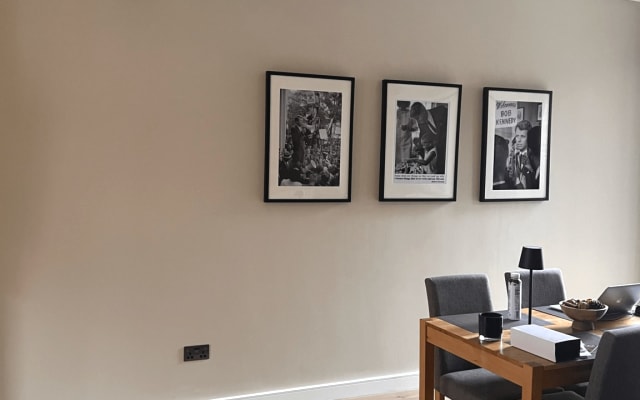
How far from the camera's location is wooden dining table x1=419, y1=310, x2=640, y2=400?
2377 mm

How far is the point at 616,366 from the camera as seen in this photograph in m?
2.25

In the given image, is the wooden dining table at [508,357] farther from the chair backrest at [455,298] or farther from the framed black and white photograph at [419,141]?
the framed black and white photograph at [419,141]

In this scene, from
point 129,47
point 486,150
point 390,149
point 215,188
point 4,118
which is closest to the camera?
point 4,118

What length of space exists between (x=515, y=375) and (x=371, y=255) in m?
1.58

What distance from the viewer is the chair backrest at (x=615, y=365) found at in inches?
88.1

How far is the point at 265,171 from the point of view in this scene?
11.8 feet

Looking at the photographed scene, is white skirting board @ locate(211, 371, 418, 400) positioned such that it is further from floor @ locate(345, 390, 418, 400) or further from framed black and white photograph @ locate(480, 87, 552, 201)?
framed black and white photograph @ locate(480, 87, 552, 201)

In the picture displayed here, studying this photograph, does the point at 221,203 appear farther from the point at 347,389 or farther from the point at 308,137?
the point at 347,389

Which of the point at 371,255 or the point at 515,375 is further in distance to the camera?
the point at 371,255

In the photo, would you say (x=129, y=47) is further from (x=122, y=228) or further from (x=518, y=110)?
(x=518, y=110)

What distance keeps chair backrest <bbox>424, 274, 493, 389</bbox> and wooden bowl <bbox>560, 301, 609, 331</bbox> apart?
49 cm

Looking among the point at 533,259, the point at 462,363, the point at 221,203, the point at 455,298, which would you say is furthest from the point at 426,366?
the point at 221,203

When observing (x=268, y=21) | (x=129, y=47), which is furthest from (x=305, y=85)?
(x=129, y=47)

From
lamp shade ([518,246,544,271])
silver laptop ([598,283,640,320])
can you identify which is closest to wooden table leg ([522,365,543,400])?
lamp shade ([518,246,544,271])
